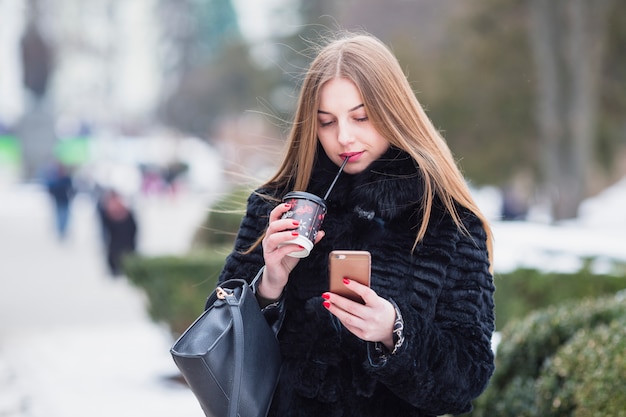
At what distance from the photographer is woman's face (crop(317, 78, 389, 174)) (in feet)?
8.09

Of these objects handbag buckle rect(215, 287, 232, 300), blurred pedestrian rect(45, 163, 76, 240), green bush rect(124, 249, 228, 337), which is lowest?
blurred pedestrian rect(45, 163, 76, 240)

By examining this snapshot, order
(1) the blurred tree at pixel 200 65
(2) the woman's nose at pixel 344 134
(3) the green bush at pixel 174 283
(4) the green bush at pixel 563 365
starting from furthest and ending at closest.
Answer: (1) the blurred tree at pixel 200 65, (3) the green bush at pixel 174 283, (4) the green bush at pixel 563 365, (2) the woman's nose at pixel 344 134

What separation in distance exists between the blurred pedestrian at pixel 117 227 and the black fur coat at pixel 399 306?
11.4 metres

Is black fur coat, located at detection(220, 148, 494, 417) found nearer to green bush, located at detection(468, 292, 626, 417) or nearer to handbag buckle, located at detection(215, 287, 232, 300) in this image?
handbag buckle, located at detection(215, 287, 232, 300)

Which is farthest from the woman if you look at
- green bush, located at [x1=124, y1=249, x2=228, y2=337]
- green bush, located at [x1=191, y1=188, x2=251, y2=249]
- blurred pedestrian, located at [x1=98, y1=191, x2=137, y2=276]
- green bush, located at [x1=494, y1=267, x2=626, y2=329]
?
blurred pedestrian, located at [x1=98, y1=191, x2=137, y2=276]

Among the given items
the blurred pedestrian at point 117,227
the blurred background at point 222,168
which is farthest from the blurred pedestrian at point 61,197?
the blurred pedestrian at point 117,227

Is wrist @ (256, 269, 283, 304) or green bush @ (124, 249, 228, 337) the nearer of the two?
wrist @ (256, 269, 283, 304)

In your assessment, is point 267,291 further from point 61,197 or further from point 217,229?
point 61,197

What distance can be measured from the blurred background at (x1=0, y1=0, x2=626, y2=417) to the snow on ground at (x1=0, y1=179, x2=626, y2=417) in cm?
4

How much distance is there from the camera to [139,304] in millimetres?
13211

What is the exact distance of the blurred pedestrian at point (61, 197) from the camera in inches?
813

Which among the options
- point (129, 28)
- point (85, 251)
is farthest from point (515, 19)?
point (129, 28)

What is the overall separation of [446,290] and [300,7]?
41.0 m

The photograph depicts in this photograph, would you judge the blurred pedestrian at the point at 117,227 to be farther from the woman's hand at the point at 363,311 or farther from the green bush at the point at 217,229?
the woman's hand at the point at 363,311
